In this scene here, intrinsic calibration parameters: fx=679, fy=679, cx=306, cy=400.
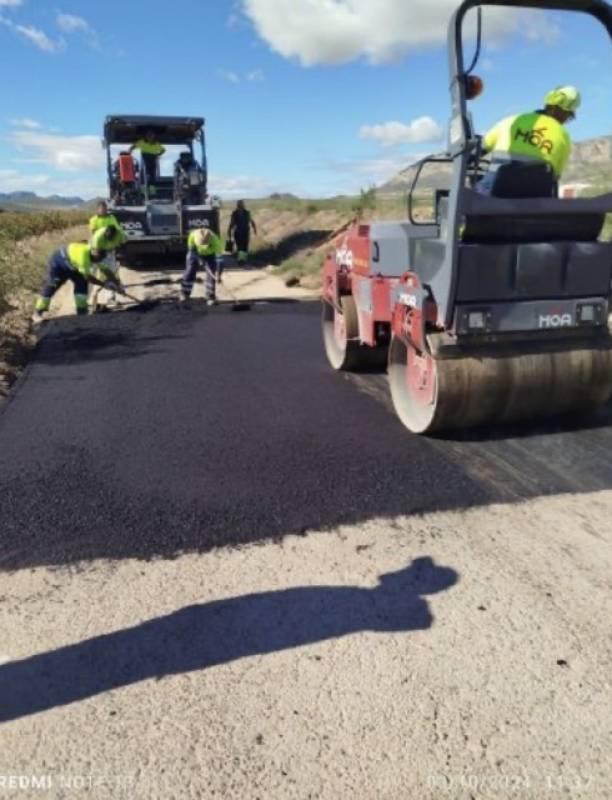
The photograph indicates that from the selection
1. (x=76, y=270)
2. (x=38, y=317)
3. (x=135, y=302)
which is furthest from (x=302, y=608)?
(x=135, y=302)

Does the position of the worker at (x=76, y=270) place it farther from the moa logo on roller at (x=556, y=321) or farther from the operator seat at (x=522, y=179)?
the moa logo on roller at (x=556, y=321)

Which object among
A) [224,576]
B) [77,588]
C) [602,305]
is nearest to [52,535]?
[77,588]

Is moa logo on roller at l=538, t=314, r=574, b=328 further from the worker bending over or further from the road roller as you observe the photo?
the worker bending over

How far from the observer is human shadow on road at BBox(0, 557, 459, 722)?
2342 mm

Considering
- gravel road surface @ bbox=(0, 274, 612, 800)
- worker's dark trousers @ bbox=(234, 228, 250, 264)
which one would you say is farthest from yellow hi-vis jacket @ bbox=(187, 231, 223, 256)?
gravel road surface @ bbox=(0, 274, 612, 800)

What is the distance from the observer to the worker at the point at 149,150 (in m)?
14.6

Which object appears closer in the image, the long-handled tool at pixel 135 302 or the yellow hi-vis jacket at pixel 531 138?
the yellow hi-vis jacket at pixel 531 138

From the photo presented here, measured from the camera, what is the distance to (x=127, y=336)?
8.00m

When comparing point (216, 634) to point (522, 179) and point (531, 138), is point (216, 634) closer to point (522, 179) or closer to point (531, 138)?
point (522, 179)

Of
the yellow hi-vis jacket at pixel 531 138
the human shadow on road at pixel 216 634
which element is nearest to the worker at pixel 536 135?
the yellow hi-vis jacket at pixel 531 138

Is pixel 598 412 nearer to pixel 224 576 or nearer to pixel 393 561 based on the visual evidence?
pixel 393 561

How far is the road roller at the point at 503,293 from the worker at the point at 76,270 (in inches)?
215

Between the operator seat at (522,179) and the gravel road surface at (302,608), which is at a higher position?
→ the operator seat at (522,179)

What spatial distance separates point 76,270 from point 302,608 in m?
7.32
